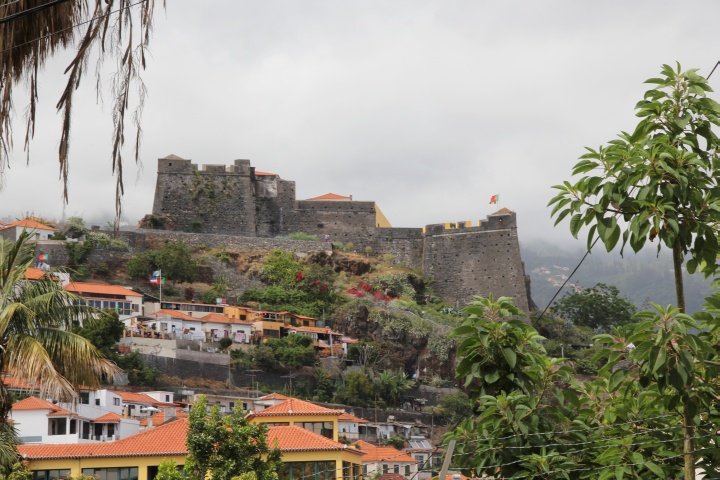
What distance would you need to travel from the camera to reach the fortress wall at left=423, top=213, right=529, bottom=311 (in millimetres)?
75688

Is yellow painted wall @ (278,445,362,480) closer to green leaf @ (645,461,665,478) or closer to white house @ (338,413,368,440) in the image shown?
white house @ (338,413,368,440)

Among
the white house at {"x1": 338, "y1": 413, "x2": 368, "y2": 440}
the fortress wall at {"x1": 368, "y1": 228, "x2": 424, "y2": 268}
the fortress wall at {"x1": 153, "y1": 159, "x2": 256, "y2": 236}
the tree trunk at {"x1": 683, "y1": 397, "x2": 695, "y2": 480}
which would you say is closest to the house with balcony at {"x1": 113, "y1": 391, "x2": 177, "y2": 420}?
the white house at {"x1": 338, "y1": 413, "x2": 368, "y2": 440}

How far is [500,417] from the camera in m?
8.98

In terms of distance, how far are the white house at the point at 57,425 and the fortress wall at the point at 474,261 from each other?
33061 millimetres

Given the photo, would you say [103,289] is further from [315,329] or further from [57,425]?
[57,425]

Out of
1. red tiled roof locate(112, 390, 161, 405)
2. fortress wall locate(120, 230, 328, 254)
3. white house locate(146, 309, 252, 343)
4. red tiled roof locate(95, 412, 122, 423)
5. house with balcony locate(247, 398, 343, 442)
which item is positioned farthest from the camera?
fortress wall locate(120, 230, 328, 254)

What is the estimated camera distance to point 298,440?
106 feet

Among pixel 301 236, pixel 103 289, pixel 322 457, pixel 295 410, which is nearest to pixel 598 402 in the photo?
pixel 322 457

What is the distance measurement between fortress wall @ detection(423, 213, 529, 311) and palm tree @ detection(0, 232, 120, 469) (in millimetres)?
65576

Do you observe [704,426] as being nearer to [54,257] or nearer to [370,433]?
[370,433]

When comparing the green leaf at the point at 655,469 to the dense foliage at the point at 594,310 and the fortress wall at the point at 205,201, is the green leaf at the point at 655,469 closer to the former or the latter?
the fortress wall at the point at 205,201

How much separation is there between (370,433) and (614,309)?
85.2 feet

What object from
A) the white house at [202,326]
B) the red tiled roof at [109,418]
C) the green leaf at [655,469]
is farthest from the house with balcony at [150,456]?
the white house at [202,326]

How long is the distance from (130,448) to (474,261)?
45488 millimetres
